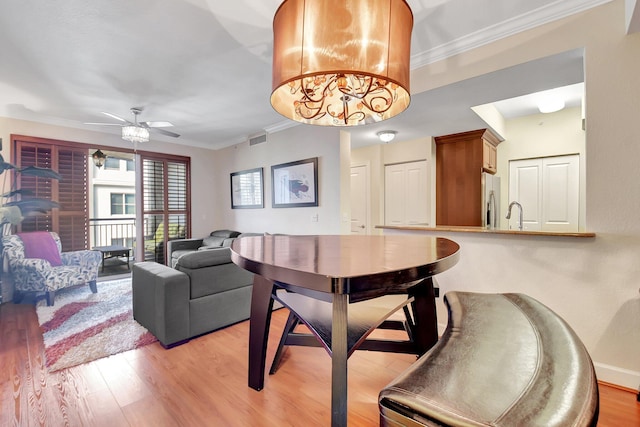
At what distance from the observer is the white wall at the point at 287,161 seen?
3.72 meters

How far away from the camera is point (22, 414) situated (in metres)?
1.51

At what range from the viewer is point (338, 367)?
92cm

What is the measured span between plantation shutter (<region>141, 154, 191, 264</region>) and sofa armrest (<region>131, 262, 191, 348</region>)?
2.96 m

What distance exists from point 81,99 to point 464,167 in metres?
5.14

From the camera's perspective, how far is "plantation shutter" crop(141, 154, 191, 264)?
4945 mm

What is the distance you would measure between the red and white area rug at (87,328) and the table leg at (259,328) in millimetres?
1230

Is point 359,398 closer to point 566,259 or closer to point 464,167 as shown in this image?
point 566,259

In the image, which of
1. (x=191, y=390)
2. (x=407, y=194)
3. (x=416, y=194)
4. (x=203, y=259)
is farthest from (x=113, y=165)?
(x=191, y=390)

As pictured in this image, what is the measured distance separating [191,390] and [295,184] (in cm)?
297

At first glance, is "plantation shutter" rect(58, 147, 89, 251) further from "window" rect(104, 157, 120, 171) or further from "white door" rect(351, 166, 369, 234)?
"window" rect(104, 157, 120, 171)

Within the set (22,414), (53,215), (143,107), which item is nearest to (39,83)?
(143,107)

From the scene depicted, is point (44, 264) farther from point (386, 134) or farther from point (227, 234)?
point (386, 134)

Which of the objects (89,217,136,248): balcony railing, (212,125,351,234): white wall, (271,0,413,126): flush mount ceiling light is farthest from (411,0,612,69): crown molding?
(89,217,136,248): balcony railing

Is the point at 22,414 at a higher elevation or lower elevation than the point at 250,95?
lower
